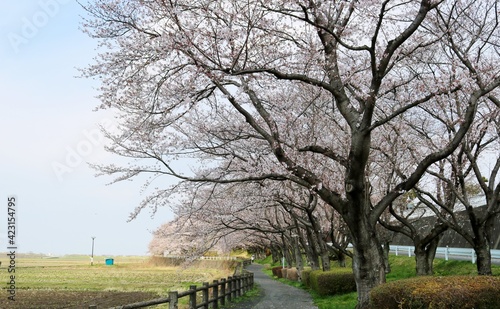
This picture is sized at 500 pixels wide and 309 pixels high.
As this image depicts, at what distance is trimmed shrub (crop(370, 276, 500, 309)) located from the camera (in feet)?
21.7

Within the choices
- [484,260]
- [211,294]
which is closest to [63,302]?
[211,294]

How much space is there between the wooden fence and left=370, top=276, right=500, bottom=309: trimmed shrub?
15.2 ft

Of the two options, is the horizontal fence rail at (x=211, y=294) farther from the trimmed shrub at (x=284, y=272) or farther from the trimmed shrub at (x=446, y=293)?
the trimmed shrub at (x=284, y=272)

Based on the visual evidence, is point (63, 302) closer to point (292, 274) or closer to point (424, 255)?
point (424, 255)

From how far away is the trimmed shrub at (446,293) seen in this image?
661 centimetres

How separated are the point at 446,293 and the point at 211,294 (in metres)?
14.0

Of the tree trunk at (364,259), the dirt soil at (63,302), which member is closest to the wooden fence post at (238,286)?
the dirt soil at (63,302)

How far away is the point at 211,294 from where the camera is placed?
63.5 ft

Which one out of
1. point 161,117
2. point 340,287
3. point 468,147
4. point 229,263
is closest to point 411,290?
point 161,117

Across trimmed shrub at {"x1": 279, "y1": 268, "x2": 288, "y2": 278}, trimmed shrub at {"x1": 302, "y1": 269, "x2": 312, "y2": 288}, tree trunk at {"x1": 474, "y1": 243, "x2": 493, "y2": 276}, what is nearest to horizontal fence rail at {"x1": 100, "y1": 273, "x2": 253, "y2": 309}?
trimmed shrub at {"x1": 302, "y1": 269, "x2": 312, "y2": 288}

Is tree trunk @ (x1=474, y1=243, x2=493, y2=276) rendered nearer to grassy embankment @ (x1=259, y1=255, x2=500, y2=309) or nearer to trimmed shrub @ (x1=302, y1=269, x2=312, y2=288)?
grassy embankment @ (x1=259, y1=255, x2=500, y2=309)

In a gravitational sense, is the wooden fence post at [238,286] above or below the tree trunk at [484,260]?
below

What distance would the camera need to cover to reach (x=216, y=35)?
8.38 m

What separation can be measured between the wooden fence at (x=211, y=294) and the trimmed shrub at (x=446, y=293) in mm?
4646
